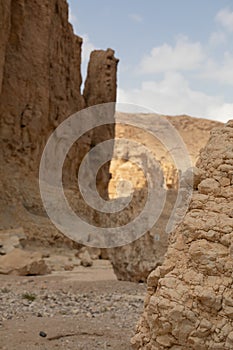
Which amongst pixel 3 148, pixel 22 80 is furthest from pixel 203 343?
pixel 22 80

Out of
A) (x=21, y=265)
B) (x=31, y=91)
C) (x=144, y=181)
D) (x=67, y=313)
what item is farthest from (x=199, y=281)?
(x=144, y=181)

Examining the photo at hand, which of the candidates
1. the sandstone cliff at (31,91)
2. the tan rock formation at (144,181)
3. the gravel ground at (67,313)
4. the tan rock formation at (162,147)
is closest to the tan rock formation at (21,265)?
the gravel ground at (67,313)

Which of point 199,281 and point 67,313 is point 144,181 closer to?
point 67,313

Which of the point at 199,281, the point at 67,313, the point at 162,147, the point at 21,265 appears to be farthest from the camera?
the point at 162,147

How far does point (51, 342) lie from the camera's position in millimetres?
3561

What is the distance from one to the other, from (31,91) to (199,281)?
42.8 feet

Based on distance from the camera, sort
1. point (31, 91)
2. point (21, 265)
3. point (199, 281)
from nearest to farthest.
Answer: point (199, 281) → point (21, 265) → point (31, 91)

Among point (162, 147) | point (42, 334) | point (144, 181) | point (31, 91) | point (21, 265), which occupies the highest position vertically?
point (162, 147)

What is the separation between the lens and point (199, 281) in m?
2.21

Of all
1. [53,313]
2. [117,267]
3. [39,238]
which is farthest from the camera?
[39,238]

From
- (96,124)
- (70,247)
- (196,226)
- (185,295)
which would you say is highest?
(96,124)

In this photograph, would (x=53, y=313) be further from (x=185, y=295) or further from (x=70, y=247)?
(x=70, y=247)

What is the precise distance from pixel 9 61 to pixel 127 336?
11870 millimetres

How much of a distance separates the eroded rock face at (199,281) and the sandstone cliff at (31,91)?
1021cm
